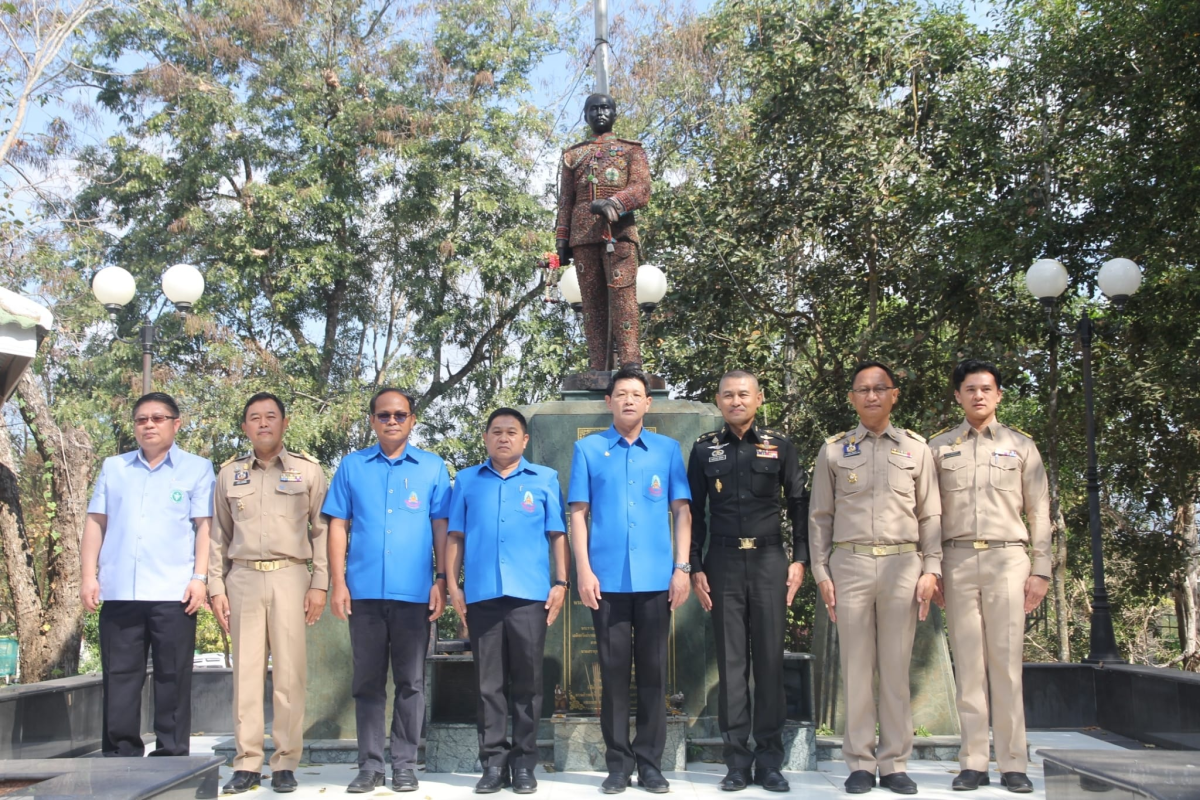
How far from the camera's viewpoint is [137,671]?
4.76 meters

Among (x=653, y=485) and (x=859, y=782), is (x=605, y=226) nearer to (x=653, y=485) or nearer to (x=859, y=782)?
(x=653, y=485)

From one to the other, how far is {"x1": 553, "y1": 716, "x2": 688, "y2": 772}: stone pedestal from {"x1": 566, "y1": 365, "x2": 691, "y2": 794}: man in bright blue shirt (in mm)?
339

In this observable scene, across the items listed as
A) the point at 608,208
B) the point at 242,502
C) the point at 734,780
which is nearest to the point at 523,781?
the point at 734,780

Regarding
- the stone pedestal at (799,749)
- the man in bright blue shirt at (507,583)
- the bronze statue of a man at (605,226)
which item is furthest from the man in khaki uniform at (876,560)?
the bronze statue of a man at (605,226)

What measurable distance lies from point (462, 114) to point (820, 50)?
6.31m

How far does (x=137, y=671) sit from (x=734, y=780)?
2564 mm

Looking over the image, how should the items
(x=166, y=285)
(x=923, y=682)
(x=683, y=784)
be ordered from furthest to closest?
1. (x=166, y=285)
2. (x=923, y=682)
3. (x=683, y=784)

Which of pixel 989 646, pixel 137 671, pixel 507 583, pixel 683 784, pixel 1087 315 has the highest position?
pixel 1087 315

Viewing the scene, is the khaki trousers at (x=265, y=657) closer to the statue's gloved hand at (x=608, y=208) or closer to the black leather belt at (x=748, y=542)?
the black leather belt at (x=748, y=542)

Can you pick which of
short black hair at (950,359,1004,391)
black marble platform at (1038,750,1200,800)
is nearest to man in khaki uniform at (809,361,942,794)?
short black hair at (950,359,1004,391)

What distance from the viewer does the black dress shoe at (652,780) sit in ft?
14.7

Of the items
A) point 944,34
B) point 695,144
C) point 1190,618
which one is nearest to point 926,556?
point 944,34

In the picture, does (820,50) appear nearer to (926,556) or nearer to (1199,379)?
(1199,379)

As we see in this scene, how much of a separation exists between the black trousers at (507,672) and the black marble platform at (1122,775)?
1.98m
